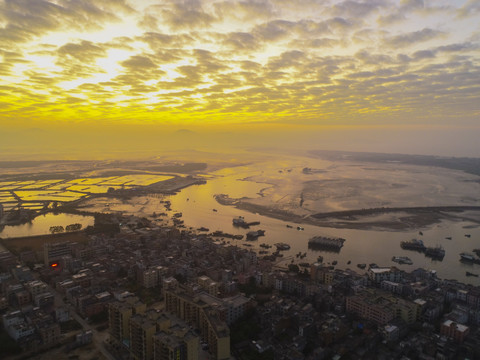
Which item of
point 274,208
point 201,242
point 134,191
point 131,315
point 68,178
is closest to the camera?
point 131,315

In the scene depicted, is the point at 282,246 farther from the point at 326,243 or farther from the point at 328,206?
the point at 328,206

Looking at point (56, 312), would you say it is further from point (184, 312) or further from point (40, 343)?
point (184, 312)

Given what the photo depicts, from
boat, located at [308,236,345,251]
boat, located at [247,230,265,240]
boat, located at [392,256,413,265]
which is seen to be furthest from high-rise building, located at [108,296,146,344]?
boat, located at [392,256,413,265]

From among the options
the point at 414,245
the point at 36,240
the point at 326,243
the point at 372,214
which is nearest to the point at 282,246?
the point at 326,243

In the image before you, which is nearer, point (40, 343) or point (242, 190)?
point (40, 343)

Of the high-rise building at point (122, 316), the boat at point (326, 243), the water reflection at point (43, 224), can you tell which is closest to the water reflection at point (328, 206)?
the boat at point (326, 243)

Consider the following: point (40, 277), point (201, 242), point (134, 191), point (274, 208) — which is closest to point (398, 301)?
point (201, 242)

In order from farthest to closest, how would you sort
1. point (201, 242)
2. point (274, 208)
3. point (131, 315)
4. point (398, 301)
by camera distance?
point (274, 208), point (201, 242), point (398, 301), point (131, 315)
